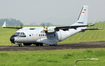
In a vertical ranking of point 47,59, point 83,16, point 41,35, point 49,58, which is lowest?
point 49,58

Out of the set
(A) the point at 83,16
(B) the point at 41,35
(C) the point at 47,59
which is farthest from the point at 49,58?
(A) the point at 83,16

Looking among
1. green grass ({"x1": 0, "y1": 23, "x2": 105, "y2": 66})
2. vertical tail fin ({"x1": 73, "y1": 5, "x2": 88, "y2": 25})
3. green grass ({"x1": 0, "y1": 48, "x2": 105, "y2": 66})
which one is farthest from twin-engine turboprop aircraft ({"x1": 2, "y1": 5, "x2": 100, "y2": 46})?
green grass ({"x1": 0, "y1": 48, "x2": 105, "y2": 66})

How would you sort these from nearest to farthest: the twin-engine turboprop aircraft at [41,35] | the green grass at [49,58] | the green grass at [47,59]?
the green grass at [47,59], the green grass at [49,58], the twin-engine turboprop aircraft at [41,35]

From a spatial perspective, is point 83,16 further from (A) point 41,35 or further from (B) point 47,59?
(B) point 47,59

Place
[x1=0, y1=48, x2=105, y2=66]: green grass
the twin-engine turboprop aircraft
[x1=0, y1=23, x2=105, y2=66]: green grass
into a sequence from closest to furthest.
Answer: [x1=0, y1=48, x2=105, y2=66]: green grass
[x1=0, y1=23, x2=105, y2=66]: green grass
the twin-engine turboprop aircraft

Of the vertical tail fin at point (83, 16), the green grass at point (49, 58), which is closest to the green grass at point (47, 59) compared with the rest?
the green grass at point (49, 58)

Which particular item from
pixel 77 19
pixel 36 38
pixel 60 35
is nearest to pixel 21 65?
pixel 36 38

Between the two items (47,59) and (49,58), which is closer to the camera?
(47,59)

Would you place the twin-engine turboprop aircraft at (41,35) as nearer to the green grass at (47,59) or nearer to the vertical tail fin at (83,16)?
the vertical tail fin at (83,16)

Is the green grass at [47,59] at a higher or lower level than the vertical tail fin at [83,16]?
lower

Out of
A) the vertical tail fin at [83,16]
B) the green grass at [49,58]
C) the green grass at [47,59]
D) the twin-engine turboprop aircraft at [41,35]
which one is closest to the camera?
the green grass at [47,59]

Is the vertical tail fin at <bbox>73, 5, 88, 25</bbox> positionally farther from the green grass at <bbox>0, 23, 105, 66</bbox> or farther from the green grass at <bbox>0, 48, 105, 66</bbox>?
the green grass at <bbox>0, 48, 105, 66</bbox>

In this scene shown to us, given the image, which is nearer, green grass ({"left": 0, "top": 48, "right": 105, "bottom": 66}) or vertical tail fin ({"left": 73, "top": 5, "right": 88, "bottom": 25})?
green grass ({"left": 0, "top": 48, "right": 105, "bottom": 66})

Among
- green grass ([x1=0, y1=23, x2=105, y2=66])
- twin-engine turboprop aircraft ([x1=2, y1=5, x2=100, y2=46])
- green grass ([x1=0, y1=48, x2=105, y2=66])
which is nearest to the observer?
green grass ([x1=0, y1=48, x2=105, y2=66])
